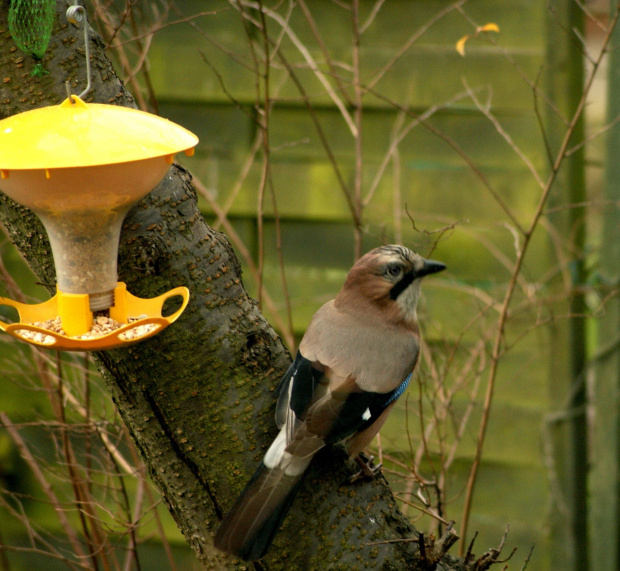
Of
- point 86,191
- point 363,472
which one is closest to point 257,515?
point 363,472

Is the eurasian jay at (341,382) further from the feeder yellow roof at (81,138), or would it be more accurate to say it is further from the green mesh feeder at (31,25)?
the green mesh feeder at (31,25)

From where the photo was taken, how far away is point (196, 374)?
1715 mm

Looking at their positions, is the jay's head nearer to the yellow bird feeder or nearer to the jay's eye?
the jay's eye

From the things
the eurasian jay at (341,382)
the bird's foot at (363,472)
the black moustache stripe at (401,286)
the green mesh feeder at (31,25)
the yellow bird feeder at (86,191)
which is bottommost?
the bird's foot at (363,472)

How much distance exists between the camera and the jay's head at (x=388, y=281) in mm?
2279

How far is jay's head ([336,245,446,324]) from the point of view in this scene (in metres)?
2.28

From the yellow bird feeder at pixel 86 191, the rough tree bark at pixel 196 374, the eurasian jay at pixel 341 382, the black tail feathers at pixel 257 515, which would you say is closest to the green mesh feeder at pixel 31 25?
the rough tree bark at pixel 196 374

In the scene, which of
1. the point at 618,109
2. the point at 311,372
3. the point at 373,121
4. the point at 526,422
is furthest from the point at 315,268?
the point at 311,372

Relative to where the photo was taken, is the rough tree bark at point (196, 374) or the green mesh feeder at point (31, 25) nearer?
the green mesh feeder at point (31, 25)

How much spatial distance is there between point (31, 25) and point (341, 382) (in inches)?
43.3

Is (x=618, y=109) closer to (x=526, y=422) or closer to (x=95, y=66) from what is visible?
(x=526, y=422)

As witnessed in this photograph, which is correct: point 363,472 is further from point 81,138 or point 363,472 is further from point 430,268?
point 81,138

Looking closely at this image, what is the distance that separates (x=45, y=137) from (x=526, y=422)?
2.87 metres

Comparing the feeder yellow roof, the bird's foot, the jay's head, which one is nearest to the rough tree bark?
the bird's foot
